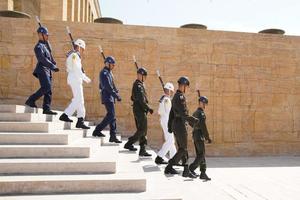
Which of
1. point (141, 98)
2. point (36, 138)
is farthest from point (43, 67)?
point (141, 98)

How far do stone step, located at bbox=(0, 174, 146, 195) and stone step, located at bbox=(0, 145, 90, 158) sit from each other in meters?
0.66

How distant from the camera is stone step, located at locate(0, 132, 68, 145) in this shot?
5.63 m

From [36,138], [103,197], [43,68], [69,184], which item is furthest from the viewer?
[43,68]

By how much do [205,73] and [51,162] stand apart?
25.0ft

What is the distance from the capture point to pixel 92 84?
10.7 metres

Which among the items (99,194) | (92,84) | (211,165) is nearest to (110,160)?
(99,194)

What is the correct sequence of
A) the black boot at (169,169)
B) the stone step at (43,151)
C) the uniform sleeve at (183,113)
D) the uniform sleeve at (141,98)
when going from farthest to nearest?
the uniform sleeve at (141,98)
the black boot at (169,169)
the uniform sleeve at (183,113)
the stone step at (43,151)

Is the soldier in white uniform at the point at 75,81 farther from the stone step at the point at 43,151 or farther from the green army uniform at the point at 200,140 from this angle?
the green army uniform at the point at 200,140

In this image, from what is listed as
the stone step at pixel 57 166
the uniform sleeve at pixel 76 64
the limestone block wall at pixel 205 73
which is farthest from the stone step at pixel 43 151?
the limestone block wall at pixel 205 73

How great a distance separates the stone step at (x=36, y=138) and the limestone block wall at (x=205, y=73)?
463 cm

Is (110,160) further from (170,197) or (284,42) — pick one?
(284,42)

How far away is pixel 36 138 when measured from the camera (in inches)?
224

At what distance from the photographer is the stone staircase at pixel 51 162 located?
4.56m

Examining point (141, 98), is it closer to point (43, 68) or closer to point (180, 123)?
point (180, 123)
